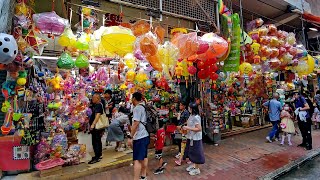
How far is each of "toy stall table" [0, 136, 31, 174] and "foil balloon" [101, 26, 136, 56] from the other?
10.5 feet

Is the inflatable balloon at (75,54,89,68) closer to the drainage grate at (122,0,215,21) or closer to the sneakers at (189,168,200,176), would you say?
the drainage grate at (122,0,215,21)

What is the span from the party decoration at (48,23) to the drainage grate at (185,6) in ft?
5.41

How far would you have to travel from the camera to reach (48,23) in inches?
150

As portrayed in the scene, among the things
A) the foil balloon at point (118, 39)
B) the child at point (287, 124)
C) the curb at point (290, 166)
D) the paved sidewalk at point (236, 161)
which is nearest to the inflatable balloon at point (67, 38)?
the foil balloon at point (118, 39)

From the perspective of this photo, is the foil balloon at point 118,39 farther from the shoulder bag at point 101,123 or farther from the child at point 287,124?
the child at point 287,124

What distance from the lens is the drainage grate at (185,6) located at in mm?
5141

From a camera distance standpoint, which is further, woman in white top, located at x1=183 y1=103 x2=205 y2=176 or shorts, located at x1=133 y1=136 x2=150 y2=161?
woman in white top, located at x1=183 y1=103 x2=205 y2=176

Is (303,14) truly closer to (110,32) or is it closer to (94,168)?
(110,32)

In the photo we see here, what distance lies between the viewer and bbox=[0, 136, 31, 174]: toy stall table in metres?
5.03

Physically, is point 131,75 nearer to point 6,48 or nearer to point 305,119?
point 6,48

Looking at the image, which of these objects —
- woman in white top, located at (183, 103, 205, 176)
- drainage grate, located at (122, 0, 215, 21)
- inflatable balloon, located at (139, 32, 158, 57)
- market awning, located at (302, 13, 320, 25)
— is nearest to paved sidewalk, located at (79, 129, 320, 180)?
woman in white top, located at (183, 103, 205, 176)

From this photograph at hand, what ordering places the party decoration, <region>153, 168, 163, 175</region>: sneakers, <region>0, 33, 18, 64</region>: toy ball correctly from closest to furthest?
<region>0, 33, 18, 64</region>: toy ball, the party decoration, <region>153, 168, 163, 175</region>: sneakers

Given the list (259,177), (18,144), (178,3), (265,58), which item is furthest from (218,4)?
(18,144)

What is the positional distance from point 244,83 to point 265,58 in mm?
3514
